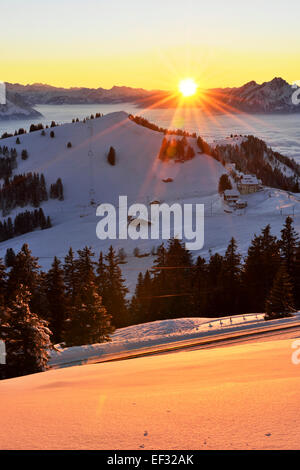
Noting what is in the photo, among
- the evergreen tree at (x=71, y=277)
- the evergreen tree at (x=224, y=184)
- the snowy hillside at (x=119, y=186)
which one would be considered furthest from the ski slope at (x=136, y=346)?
the evergreen tree at (x=224, y=184)

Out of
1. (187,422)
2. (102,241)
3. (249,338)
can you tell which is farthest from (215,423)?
(102,241)

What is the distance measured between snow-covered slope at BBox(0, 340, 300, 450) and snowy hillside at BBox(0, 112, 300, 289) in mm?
70788

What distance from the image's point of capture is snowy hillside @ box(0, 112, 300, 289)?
94.4 meters

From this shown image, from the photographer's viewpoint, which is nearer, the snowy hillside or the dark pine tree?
the dark pine tree

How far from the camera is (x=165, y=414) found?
13.4 feet

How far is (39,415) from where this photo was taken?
4.32 m

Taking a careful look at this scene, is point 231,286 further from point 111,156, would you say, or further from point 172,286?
point 111,156

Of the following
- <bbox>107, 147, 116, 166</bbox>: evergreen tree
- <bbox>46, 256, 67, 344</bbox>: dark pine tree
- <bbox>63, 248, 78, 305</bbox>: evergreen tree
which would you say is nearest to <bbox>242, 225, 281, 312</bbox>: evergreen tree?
<bbox>63, 248, 78, 305</bbox>: evergreen tree

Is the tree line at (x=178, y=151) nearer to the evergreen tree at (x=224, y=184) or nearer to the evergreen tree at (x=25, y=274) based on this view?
the evergreen tree at (x=224, y=184)

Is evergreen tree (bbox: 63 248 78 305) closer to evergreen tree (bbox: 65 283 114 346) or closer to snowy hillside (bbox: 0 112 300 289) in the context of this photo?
evergreen tree (bbox: 65 283 114 346)

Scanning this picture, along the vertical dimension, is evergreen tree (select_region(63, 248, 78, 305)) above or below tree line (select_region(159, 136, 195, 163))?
below

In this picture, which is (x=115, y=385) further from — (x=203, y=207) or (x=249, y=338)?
(x=203, y=207)

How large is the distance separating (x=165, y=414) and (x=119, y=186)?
152 meters

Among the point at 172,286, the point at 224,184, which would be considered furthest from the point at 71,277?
the point at 224,184
